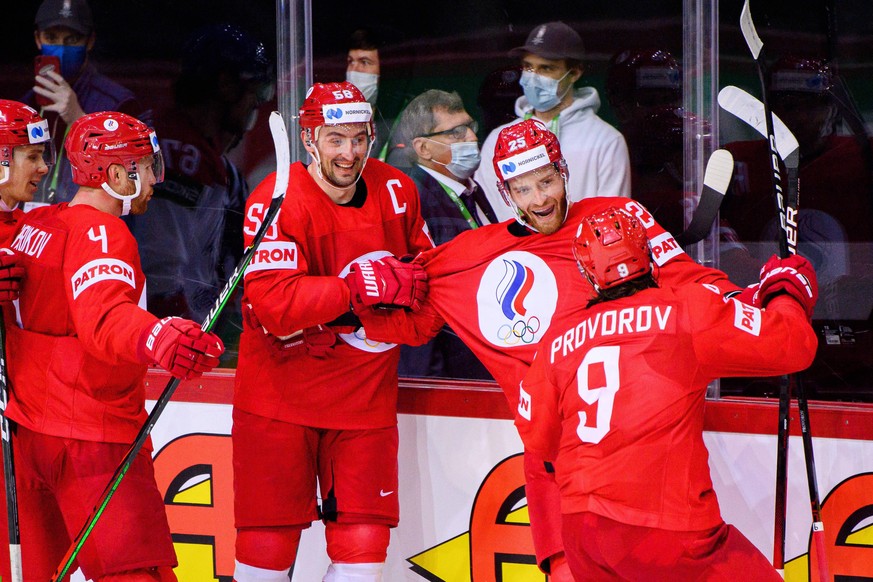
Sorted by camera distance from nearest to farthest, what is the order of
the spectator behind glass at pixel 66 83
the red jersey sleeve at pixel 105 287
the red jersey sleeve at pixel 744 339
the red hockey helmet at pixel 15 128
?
the red jersey sleeve at pixel 744 339 → the red jersey sleeve at pixel 105 287 → the red hockey helmet at pixel 15 128 → the spectator behind glass at pixel 66 83

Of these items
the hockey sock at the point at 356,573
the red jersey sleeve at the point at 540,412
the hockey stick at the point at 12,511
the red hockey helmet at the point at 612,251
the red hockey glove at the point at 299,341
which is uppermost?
the red hockey helmet at the point at 612,251

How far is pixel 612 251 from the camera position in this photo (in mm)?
2393

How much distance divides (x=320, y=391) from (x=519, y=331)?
1.97 feet

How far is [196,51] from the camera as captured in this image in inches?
161

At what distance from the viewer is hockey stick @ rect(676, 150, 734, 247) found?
3.00m

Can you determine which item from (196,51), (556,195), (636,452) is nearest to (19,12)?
(196,51)

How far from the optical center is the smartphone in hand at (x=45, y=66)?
4301 mm

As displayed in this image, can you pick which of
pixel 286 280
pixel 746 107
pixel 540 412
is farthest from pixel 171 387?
pixel 746 107

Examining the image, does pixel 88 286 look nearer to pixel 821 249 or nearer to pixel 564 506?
pixel 564 506

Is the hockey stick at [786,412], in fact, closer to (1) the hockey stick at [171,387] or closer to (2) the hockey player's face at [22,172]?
(1) the hockey stick at [171,387]

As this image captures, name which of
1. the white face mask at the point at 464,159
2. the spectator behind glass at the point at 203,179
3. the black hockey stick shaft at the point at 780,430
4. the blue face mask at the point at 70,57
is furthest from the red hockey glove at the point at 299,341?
the blue face mask at the point at 70,57

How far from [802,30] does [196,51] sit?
2072mm

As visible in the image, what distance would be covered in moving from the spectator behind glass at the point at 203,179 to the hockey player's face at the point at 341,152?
0.84m

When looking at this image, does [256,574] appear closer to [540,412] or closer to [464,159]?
[540,412]
